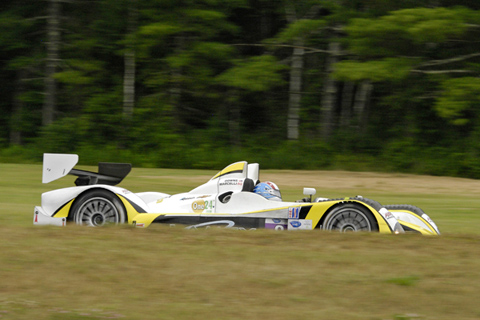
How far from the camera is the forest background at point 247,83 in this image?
18156 millimetres

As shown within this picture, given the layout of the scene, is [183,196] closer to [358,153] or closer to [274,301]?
[274,301]

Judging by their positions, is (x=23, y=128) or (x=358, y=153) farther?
(x=23, y=128)

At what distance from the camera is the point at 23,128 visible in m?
25.3

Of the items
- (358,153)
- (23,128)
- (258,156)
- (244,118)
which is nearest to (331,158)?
(358,153)

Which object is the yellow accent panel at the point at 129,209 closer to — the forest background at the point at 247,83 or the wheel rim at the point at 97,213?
the wheel rim at the point at 97,213

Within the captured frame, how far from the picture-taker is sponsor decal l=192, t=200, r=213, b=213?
7.13m

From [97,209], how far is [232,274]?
9.13ft

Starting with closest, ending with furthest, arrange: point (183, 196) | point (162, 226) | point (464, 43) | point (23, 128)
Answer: point (162, 226), point (183, 196), point (464, 43), point (23, 128)

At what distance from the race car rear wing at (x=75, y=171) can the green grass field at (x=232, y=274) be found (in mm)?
891

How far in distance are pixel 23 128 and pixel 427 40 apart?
1691 cm

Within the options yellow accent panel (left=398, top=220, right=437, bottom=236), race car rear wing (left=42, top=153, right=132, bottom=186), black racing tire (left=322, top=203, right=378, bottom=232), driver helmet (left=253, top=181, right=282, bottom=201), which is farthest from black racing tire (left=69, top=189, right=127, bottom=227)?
yellow accent panel (left=398, top=220, right=437, bottom=236)

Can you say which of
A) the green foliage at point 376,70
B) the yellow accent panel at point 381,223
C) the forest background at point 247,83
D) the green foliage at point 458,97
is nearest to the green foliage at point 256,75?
the forest background at point 247,83

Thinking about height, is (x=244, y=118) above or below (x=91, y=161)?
above

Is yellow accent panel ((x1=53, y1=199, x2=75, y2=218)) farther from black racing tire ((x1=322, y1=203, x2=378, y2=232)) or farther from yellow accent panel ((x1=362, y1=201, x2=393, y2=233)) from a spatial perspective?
yellow accent panel ((x1=362, y1=201, x2=393, y2=233))
